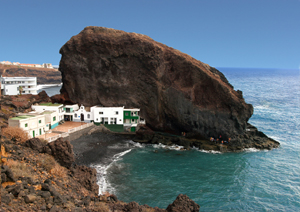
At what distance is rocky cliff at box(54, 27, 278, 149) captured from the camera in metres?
47.8

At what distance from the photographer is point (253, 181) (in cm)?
3216

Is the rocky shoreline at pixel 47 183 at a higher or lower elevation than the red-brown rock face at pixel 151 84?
lower

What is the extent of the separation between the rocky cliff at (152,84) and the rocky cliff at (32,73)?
124 meters

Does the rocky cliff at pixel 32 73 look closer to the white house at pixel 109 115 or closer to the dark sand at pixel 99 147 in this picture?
the white house at pixel 109 115

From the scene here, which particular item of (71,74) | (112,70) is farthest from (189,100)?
(71,74)

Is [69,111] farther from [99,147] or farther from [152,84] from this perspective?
[152,84]

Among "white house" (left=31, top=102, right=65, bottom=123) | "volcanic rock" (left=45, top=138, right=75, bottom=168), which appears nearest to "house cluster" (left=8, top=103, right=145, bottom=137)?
"white house" (left=31, top=102, right=65, bottom=123)

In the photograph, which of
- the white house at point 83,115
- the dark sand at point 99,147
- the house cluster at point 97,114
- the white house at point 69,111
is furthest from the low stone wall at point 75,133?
the white house at point 69,111

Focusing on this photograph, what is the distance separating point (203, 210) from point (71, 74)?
47.7 meters

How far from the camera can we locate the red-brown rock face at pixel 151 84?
47.8 m

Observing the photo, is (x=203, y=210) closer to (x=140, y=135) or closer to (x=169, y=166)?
(x=169, y=166)

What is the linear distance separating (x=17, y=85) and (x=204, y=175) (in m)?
65.0

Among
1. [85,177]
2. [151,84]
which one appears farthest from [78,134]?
[85,177]

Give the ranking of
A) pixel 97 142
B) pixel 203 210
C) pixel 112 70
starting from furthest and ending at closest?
pixel 112 70 < pixel 97 142 < pixel 203 210
